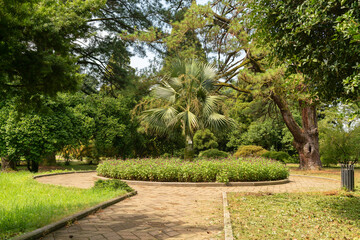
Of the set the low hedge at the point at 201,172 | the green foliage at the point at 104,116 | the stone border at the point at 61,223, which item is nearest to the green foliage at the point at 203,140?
the green foliage at the point at 104,116

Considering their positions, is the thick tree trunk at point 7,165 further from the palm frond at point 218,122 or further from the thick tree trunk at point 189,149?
the palm frond at point 218,122

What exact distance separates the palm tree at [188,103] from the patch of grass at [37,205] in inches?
208

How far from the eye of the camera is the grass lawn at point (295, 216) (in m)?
4.52

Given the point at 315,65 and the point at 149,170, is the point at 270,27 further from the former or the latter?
the point at 149,170

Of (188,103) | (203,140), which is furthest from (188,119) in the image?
(203,140)

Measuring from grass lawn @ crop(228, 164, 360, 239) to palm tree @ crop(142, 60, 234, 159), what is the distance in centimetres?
520

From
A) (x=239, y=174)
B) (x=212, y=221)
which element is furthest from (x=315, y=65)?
(x=239, y=174)

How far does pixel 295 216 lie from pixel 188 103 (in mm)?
8189

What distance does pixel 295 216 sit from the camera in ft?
18.5

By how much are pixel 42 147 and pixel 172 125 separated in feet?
25.7

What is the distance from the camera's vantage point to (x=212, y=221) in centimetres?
547

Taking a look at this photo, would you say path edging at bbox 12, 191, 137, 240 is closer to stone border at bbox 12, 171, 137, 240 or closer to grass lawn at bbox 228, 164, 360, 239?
stone border at bbox 12, 171, 137, 240

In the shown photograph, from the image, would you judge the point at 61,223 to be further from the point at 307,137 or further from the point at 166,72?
the point at 307,137

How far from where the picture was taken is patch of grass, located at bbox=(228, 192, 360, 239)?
4.52 metres
